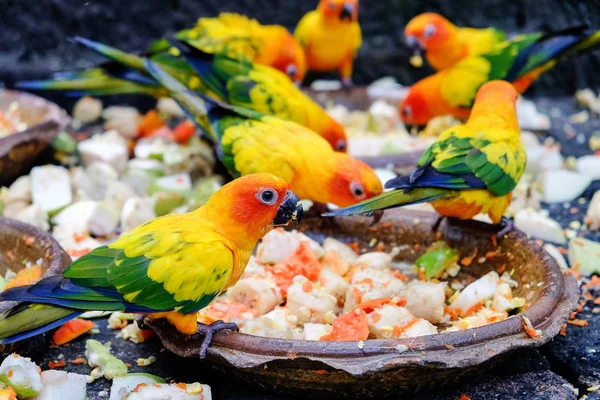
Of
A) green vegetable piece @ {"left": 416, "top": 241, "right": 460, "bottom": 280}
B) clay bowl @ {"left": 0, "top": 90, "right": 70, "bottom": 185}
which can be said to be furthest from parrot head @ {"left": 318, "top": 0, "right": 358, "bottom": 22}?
green vegetable piece @ {"left": 416, "top": 241, "right": 460, "bottom": 280}

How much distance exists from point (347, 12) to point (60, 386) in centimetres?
378

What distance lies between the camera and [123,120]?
211 inches

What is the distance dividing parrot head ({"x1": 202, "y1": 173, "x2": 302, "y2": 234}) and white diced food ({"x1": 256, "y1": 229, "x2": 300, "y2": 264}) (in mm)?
502

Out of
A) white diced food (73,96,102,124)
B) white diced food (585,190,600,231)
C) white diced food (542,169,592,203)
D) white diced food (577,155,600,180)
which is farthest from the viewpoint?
white diced food (73,96,102,124)

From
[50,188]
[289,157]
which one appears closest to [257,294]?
[289,157]

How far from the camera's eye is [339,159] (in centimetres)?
329

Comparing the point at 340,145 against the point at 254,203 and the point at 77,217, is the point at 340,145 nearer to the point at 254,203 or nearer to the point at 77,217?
the point at 77,217

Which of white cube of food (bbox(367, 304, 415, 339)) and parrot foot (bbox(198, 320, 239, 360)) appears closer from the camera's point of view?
parrot foot (bbox(198, 320, 239, 360))

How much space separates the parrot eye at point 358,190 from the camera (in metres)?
3.16

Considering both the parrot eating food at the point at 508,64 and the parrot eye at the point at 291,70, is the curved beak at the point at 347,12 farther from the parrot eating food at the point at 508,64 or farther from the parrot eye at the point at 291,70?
the parrot eating food at the point at 508,64

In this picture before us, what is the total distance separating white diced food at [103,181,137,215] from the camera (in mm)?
4012

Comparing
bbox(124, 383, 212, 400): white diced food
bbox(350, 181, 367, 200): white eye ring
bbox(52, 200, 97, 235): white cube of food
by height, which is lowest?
bbox(52, 200, 97, 235): white cube of food

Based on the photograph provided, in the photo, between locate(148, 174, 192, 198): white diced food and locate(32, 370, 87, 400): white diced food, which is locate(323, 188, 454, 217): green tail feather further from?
locate(148, 174, 192, 198): white diced food

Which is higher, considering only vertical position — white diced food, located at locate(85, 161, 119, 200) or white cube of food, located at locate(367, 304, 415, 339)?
white cube of food, located at locate(367, 304, 415, 339)
